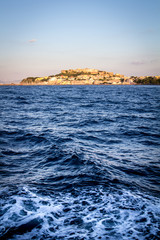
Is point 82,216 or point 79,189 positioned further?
point 79,189

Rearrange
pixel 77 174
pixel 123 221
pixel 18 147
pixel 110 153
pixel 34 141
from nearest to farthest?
pixel 123 221, pixel 77 174, pixel 110 153, pixel 18 147, pixel 34 141

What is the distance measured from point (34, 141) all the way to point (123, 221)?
689 cm

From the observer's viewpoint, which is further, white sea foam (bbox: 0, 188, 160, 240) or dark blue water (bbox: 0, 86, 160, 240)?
dark blue water (bbox: 0, 86, 160, 240)

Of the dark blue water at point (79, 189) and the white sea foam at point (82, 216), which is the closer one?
the white sea foam at point (82, 216)

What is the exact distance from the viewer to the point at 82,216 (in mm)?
3625

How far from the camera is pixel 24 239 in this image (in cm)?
300

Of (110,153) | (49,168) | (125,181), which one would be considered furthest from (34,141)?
(125,181)

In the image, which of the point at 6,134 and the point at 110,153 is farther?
the point at 6,134

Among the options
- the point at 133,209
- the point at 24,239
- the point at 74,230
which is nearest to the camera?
the point at 24,239

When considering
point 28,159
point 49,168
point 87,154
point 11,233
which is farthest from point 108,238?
point 28,159

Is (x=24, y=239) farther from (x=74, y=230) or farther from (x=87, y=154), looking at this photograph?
(x=87, y=154)

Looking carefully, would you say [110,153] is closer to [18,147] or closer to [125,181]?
[125,181]

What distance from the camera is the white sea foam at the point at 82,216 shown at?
3146 millimetres

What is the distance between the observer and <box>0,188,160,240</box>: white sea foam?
3.15 metres
